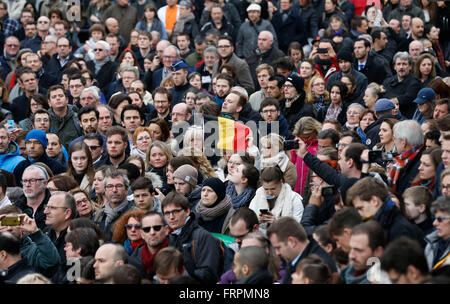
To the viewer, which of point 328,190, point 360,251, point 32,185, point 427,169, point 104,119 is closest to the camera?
point 360,251

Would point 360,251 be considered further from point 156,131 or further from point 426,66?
point 426,66

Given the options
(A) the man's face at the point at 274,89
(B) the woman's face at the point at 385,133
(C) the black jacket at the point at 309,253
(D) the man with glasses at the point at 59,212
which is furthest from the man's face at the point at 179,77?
(C) the black jacket at the point at 309,253

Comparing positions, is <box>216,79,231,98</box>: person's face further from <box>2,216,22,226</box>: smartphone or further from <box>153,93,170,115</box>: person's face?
<box>2,216,22,226</box>: smartphone

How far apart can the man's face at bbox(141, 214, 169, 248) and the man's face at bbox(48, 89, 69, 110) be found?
16.0 ft

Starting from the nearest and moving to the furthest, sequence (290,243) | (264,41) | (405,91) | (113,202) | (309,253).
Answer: (309,253) < (290,243) < (113,202) < (405,91) < (264,41)

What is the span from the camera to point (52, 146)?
1034 cm

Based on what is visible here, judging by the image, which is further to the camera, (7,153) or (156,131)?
(156,131)

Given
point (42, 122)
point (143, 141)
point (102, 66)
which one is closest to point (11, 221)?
point (143, 141)

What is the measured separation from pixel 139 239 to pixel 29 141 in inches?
115

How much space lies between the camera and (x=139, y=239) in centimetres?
764

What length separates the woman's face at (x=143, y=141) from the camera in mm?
10180

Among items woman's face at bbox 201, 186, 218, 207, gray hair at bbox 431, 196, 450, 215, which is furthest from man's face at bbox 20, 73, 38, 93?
gray hair at bbox 431, 196, 450, 215

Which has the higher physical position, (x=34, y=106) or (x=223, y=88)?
(x=223, y=88)

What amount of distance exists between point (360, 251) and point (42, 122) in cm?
617
